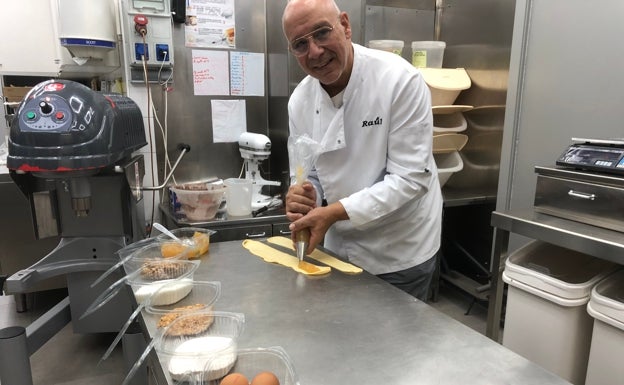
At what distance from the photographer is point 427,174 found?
140cm

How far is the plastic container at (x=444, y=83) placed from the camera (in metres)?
2.69

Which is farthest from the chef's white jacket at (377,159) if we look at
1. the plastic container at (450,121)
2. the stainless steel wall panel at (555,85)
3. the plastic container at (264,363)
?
the plastic container at (450,121)

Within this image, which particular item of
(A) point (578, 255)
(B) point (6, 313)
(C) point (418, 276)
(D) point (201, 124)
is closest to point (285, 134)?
(D) point (201, 124)

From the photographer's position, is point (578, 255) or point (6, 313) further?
point (6, 313)

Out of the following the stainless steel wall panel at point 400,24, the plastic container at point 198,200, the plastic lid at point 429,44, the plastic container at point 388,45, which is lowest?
the plastic container at point 198,200

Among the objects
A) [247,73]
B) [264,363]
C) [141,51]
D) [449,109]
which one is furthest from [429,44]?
[264,363]

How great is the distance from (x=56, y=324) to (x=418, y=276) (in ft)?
5.02

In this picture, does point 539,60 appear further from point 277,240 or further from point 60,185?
point 60,185

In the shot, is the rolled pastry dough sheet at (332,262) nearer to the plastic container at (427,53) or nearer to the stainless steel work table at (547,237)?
the stainless steel work table at (547,237)

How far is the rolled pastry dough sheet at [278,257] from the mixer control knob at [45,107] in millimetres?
813

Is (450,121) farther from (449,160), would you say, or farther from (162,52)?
(162,52)

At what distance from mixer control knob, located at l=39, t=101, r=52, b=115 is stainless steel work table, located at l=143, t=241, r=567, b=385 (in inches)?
30.1

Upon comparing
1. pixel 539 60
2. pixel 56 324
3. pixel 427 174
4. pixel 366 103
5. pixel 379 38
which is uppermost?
pixel 379 38

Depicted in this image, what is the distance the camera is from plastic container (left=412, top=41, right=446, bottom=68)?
9.42 feet
